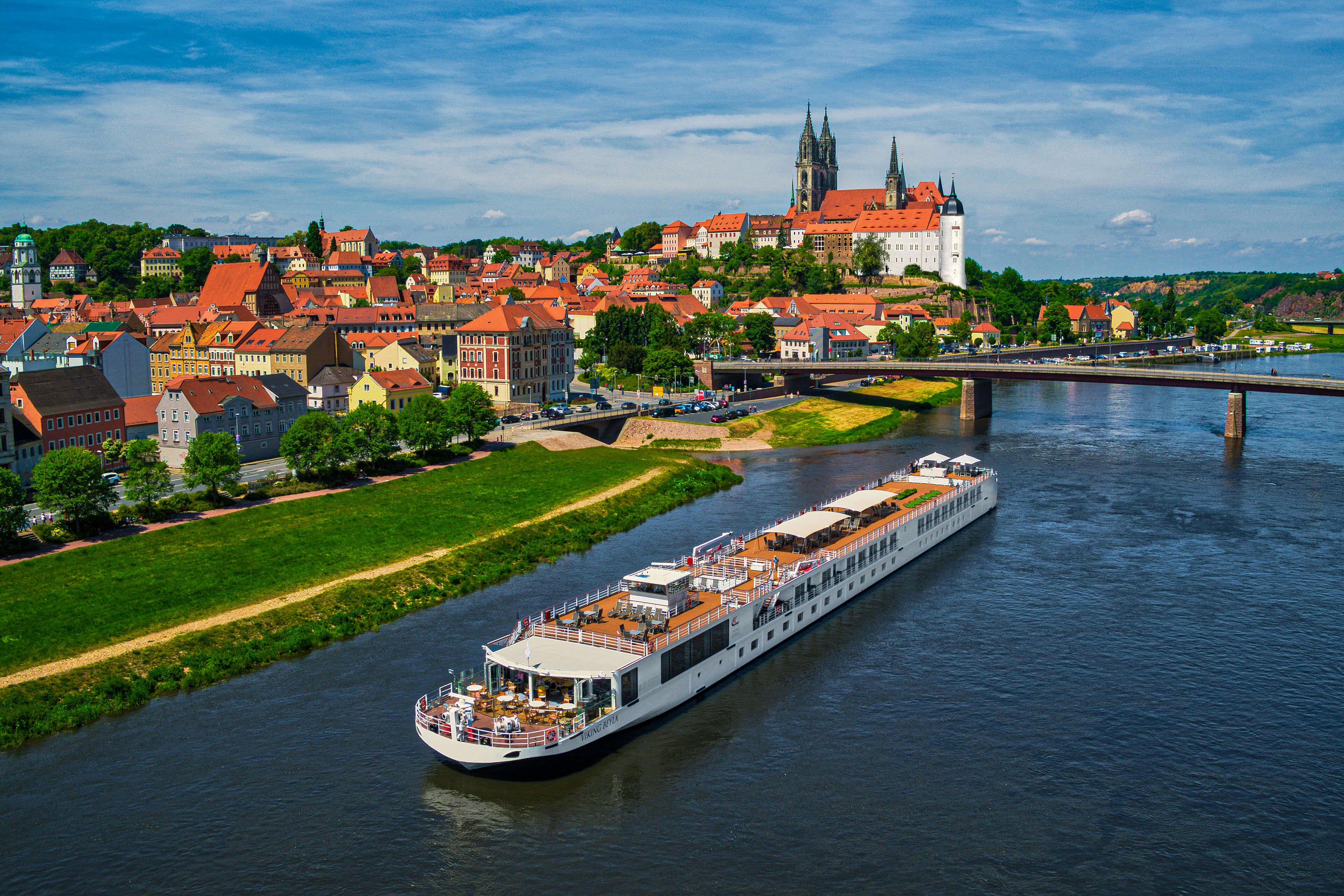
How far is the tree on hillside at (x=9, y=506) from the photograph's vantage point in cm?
6031

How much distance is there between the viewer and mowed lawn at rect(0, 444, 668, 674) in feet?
170

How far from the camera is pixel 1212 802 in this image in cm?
3631

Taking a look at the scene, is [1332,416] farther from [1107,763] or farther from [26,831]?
[26,831]

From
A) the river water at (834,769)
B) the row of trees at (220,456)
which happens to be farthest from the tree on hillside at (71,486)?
the river water at (834,769)

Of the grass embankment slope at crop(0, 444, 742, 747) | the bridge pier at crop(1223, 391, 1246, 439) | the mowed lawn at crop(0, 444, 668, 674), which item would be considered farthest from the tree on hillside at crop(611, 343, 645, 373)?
the bridge pier at crop(1223, 391, 1246, 439)

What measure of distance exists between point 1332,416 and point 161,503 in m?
135

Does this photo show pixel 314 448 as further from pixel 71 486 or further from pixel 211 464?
pixel 71 486

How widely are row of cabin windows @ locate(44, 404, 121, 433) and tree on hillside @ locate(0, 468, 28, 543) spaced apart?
80.8ft

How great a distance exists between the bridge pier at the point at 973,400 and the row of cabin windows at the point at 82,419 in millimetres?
94294

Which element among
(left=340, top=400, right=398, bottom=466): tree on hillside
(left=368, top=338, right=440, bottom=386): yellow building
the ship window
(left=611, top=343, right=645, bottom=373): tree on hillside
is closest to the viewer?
the ship window

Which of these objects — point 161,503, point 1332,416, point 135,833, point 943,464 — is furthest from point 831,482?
point 1332,416

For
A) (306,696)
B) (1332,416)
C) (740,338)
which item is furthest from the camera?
(740,338)

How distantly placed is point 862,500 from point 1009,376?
234 ft

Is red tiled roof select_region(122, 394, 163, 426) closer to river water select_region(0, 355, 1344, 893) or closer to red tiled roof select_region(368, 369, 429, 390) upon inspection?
red tiled roof select_region(368, 369, 429, 390)
